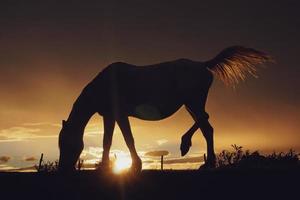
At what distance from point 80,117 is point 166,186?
5.59 meters

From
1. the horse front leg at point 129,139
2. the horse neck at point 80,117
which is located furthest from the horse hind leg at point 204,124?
the horse neck at point 80,117

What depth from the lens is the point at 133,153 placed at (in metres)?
10.3

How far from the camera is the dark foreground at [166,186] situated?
6.27 metres

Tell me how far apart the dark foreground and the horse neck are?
4.73 metres

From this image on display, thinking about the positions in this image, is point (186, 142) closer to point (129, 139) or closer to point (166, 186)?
point (129, 139)

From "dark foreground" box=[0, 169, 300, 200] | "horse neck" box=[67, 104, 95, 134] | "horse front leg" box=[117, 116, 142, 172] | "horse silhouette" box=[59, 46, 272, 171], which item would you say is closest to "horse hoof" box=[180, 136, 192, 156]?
"horse silhouette" box=[59, 46, 272, 171]

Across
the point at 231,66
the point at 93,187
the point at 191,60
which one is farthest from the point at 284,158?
the point at 93,187

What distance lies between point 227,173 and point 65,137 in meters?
5.74

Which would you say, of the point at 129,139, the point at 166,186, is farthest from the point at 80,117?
the point at 166,186

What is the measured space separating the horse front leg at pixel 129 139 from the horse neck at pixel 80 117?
3.28 ft

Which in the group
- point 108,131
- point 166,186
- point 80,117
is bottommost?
point 166,186

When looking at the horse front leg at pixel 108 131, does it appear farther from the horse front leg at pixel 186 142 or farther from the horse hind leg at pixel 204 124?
the horse hind leg at pixel 204 124

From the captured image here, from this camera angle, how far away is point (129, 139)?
35.0ft

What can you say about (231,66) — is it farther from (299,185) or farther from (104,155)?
(299,185)
